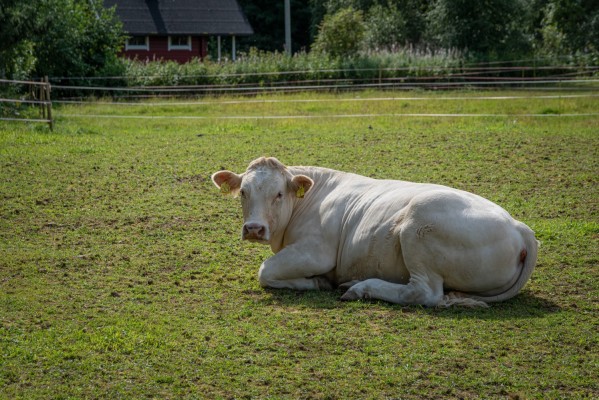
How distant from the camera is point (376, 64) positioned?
108 feet

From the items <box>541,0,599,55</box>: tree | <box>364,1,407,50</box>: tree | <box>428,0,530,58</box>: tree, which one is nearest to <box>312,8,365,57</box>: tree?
<box>428,0,530,58</box>: tree

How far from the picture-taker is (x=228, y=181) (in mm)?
8062

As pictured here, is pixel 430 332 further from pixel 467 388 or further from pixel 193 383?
pixel 193 383

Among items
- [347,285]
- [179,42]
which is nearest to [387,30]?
[179,42]

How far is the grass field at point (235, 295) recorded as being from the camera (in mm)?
5441

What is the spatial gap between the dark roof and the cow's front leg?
142 feet

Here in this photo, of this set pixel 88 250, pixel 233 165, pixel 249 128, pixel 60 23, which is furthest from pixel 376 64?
pixel 88 250

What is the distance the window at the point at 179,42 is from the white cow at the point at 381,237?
4451 centimetres

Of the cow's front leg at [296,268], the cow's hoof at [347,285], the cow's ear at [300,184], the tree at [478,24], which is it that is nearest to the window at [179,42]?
the tree at [478,24]

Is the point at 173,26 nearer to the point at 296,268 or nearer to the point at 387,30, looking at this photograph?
the point at 387,30

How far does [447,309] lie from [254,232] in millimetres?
1788

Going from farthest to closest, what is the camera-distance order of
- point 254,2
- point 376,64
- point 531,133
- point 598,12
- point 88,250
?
point 254,2 → point 598,12 → point 376,64 → point 531,133 → point 88,250

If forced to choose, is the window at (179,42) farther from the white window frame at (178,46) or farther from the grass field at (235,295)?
the grass field at (235,295)

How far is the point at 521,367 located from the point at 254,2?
6225 centimetres
